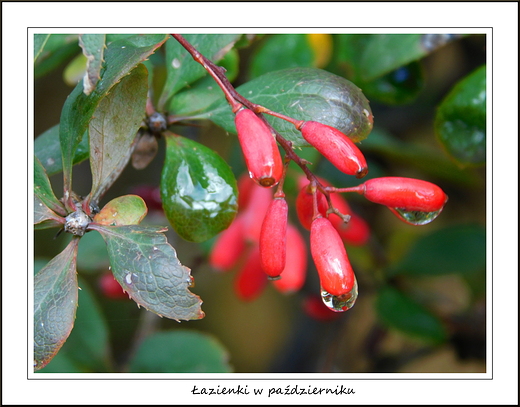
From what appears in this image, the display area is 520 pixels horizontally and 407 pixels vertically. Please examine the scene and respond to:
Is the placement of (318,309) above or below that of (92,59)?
below

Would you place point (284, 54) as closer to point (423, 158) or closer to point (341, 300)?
point (423, 158)

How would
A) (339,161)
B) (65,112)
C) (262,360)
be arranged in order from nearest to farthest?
1. (339,161)
2. (65,112)
3. (262,360)

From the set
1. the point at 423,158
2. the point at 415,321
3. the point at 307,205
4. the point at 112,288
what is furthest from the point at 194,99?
the point at 415,321

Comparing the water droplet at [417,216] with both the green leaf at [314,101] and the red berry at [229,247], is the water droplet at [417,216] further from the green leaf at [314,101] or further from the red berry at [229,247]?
the red berry at [229,247]

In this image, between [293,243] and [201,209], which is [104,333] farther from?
[201,209]

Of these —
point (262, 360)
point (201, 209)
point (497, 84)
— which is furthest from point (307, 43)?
point (262, 360)
